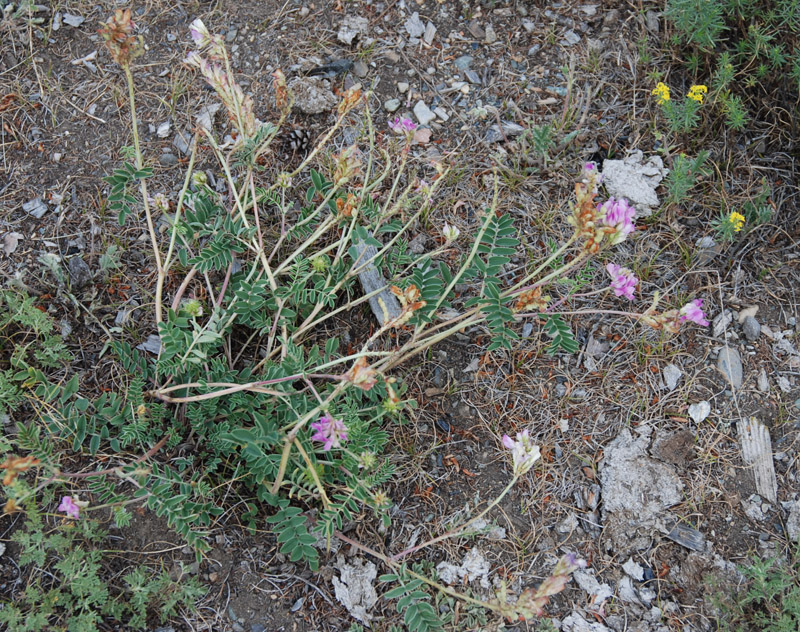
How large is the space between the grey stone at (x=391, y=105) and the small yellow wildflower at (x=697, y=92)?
4.24 feet

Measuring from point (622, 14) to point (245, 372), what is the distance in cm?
256

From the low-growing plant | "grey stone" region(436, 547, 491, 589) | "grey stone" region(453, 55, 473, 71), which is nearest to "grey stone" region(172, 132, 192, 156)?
the low-growing plant

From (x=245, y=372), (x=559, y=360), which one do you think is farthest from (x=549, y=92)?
(x=245, y=372)

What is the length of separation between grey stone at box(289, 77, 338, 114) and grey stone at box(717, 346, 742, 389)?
79.0 inches

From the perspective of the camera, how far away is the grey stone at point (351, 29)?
124 inches

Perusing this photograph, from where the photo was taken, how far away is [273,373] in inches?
85.1

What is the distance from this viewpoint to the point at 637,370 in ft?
8.57

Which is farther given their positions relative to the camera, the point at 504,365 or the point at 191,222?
the point at 504,365

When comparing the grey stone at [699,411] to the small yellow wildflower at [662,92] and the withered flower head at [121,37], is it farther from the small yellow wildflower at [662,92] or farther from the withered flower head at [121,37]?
the withered flower head at [121,37]

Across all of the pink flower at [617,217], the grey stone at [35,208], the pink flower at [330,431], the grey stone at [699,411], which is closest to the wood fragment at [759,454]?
the grey stone at [699,411]

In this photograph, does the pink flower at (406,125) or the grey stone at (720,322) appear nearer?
the pink flower at (406,125)

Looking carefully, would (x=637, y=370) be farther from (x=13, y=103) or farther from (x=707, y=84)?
(x=13, y=103)

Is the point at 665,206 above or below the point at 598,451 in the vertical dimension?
above

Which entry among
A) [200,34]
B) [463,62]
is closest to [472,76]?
[463,62]
